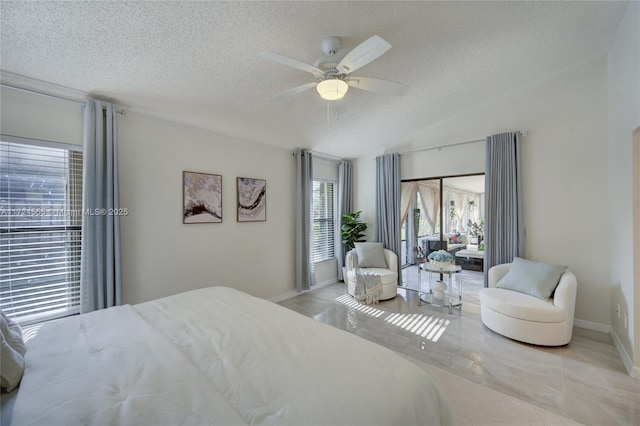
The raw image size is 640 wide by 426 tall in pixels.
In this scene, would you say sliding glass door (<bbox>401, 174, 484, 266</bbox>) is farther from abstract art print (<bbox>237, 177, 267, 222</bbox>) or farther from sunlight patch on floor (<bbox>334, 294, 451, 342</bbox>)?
abstract art print (<bbox>237, 177, 267, 222</bbox>)

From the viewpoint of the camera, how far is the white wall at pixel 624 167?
2242mm

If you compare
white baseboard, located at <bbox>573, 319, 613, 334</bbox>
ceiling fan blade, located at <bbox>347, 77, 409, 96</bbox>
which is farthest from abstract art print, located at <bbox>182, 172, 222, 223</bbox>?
white baseboard, located at <bbox>573, 319, 613, 334</bbox>

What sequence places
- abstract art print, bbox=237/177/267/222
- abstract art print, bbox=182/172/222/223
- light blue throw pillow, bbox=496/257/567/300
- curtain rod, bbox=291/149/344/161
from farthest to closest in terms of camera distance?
curtain rod, bbox=291/149/344/161 → abstract art print, bbox=237/177/267/222 → abstract art print, bbox=182/172/222/223 → light blue throw pillow, bbox=496/257/567/300

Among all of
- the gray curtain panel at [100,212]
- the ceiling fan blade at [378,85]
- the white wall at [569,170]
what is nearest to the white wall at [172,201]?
the gray curtain panel at [100,212]

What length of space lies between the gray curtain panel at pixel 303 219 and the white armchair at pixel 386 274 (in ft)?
2.53

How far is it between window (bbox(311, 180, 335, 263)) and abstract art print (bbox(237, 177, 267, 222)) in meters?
1.21

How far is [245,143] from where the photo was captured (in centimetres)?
388

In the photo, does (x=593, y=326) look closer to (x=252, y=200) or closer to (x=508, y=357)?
(x=508, y=357)

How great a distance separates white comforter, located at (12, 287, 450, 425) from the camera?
938 mm

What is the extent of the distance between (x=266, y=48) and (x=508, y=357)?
3.70 meters

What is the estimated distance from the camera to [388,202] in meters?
4.98

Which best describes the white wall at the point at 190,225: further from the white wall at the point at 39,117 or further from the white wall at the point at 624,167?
the white wall at the point at 624,167

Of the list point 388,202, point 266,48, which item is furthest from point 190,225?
point 388,202

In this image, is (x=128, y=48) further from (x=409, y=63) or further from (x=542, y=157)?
(x=542, y=157)
